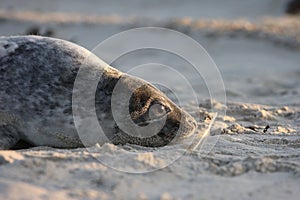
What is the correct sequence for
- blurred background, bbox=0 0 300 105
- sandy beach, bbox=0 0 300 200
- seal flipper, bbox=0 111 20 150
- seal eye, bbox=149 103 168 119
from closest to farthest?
sandy beach, bbox=0 0 300 200, seal flipper, bbox=0 111 20 150, seal eye, bbox=149 103 168 119, blurred background, bbox=0 0 300 105

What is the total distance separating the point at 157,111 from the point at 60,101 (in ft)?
2.17

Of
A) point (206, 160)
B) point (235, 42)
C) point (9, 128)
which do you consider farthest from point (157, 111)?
point (235, 42)

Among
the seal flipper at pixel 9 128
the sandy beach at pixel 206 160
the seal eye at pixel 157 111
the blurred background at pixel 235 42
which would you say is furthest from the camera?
the blurred background at pixel 235 42

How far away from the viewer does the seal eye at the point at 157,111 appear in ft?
10.4

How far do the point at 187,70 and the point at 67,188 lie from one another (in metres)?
5.99

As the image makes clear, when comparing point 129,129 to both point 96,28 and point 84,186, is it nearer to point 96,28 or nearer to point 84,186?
point 84,186

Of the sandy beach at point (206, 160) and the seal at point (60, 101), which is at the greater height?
the seal at point (60, 101)

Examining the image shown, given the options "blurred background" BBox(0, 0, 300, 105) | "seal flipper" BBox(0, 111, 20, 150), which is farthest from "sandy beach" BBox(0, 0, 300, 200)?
"seal flipper" BBox(0, 111, 20, 150)

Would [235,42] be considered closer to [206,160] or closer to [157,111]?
[157,111]

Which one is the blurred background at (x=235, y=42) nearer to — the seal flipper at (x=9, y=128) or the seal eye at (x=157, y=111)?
the seal eye at (x=157, y=111)

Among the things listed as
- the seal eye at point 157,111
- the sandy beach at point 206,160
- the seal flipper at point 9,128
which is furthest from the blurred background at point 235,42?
the seal flipper at point 9,128

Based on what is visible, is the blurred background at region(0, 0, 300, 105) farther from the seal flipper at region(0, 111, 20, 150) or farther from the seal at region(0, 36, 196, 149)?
the seal flipper at region(0, 111, 20, 150)

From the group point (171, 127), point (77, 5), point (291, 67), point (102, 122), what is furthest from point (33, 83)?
point (77, 5)

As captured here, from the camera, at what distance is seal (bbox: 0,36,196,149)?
9.84 ft
